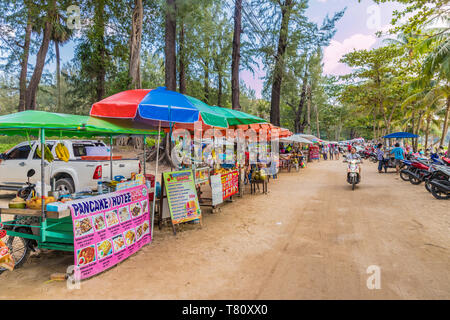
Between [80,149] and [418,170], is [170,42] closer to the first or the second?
[80,149]

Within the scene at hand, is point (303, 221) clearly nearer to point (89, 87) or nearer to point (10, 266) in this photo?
point (10, 266)

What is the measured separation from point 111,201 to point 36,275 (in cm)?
138

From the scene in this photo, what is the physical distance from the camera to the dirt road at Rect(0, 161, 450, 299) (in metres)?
3.25

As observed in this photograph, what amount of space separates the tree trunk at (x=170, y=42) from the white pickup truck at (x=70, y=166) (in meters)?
5.38

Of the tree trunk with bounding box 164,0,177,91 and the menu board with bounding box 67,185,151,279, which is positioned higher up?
the tree trunk with bounding box 164,0,177,91

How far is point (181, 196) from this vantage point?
5730mm

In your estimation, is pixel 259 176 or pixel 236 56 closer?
pixel 259 176

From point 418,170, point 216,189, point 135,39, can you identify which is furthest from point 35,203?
point 135,39

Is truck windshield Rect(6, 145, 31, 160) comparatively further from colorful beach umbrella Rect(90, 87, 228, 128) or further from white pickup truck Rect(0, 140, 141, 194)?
colorful beach umbrella Rect(90, 87, 228, 128)

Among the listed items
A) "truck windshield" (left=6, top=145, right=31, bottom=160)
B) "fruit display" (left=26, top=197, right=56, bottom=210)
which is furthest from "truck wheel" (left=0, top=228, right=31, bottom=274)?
"truck windshield" (left=6, top=145, right=31, bottom=160)

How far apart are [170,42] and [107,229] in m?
10.7

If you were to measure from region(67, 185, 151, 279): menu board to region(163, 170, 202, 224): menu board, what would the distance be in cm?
75

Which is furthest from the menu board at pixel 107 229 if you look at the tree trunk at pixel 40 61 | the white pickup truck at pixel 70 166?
the tree trunk at pixel 40 61

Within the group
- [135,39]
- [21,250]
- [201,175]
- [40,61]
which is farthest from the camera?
[40,61]
